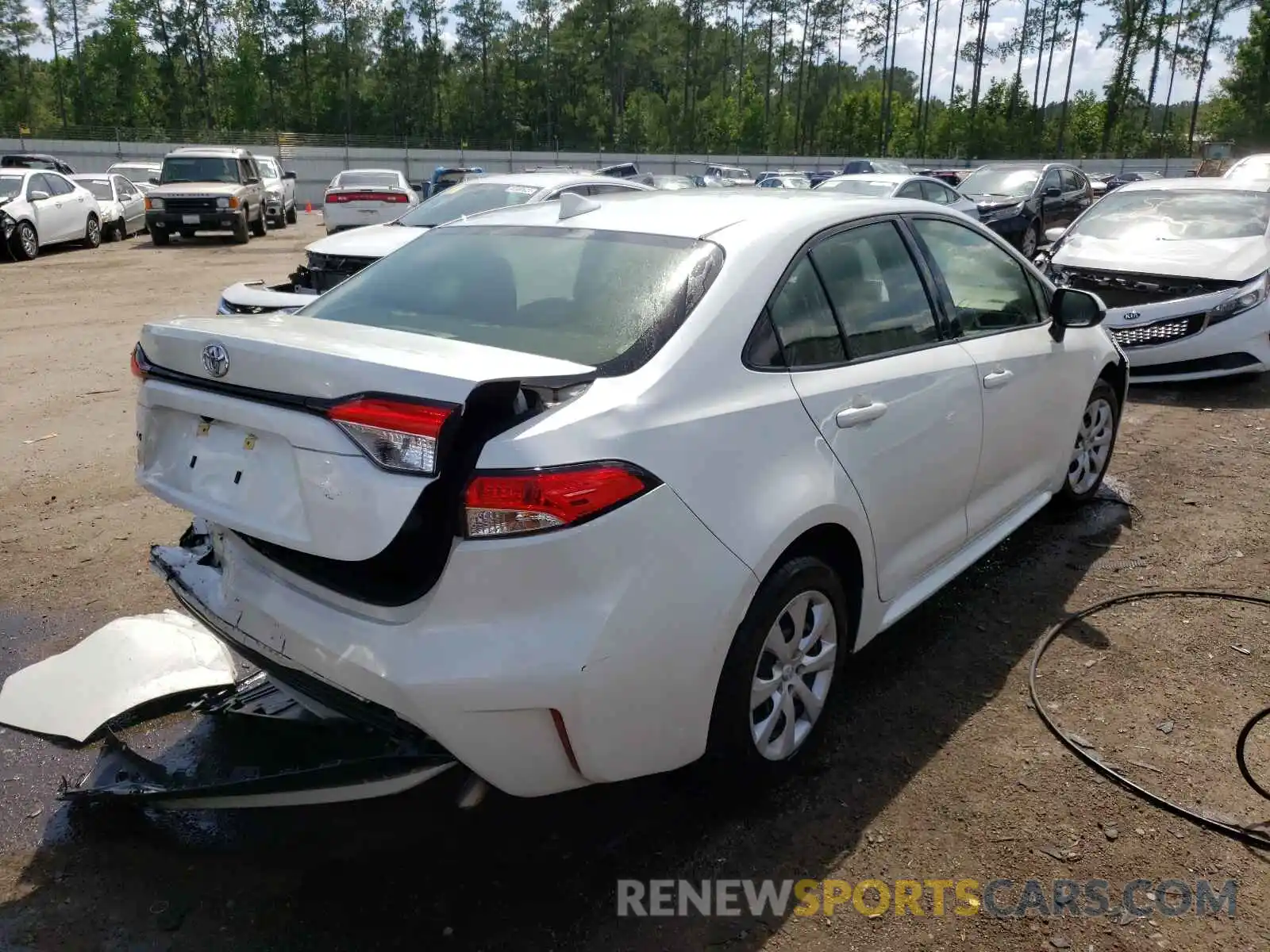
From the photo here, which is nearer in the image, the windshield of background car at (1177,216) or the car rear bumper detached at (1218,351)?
the car rear bumper detached at (1218,351)

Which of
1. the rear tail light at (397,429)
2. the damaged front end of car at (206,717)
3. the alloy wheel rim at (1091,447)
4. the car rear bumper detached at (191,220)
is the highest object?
the rear tail light at (397,429)

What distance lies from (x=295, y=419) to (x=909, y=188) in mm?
14446

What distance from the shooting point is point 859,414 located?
120 inches

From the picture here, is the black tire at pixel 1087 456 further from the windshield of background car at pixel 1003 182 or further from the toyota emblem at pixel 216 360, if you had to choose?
the windshield of background car at pixel 1003 182

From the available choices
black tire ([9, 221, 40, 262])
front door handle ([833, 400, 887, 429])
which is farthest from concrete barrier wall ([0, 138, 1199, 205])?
front door handle ([833, 400, 887, 429])

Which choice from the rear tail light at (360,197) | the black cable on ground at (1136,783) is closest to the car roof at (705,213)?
the black cable on ground at (1136,783)

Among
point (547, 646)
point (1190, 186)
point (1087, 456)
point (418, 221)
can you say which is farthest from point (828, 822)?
point (1190, 186)

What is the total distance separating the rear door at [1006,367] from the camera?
3854 mm

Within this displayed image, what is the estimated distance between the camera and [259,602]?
2584 mm

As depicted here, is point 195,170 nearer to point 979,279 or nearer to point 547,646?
point 979,279

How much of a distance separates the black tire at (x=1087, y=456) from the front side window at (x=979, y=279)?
80 cm

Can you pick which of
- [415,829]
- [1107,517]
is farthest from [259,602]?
[1107,517]

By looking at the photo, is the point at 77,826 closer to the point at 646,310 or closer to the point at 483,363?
the point at 483,363

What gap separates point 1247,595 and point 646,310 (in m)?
3.25
